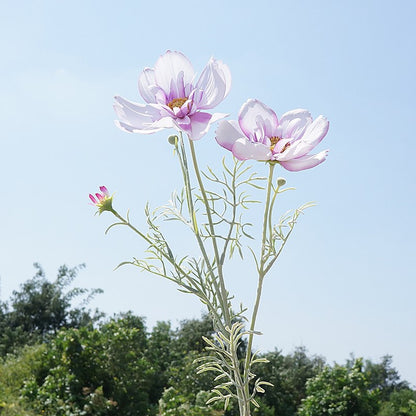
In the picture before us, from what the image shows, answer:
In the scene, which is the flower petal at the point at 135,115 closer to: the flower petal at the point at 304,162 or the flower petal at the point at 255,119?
the flower petal at the point at 255,119

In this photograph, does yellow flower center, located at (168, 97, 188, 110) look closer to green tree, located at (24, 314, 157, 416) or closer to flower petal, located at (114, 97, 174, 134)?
flower petal, located at (114, 97, 174, 134)

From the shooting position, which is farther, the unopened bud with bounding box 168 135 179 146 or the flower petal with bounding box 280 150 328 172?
the unopened bud with bounding box 168 135 179 146

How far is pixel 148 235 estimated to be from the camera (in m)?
1.30

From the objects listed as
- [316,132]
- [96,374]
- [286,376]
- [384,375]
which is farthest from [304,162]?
[384,375]

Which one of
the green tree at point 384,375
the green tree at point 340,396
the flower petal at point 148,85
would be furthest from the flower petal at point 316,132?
the green tree at point 384,375

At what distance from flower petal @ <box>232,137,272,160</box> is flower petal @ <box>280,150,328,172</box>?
52mm

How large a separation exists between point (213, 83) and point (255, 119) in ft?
0.38

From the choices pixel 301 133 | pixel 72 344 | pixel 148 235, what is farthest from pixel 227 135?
pixel 72 344

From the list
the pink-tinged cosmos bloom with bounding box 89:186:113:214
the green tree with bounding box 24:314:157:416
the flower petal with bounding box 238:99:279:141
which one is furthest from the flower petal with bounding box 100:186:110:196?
the green tree with bounding box 24:314:157:416

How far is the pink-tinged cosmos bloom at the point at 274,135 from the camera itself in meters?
1.20

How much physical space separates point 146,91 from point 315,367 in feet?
25.8

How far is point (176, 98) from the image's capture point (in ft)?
4.19

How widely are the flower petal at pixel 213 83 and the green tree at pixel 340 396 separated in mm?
5529

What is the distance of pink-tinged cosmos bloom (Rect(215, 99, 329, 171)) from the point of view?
1198 millimetres
